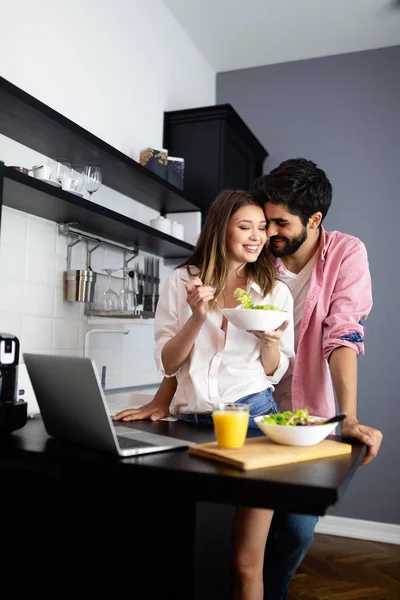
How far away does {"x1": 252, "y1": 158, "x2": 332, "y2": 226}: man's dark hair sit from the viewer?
85.1 inches

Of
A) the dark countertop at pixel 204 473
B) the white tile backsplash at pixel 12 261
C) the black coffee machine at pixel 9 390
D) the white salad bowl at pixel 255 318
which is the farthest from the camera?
the white tile backsplash at pixel 12 261

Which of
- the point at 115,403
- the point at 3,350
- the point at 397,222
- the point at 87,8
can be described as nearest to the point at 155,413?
the point at 3,350

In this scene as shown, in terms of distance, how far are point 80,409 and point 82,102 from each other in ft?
5.80

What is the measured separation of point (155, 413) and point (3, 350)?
21.2 inches

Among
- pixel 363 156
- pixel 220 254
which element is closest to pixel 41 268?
pixel 220 254

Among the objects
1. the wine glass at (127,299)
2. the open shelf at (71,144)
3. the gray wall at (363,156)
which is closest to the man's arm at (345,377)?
the wine glass at (127,299)

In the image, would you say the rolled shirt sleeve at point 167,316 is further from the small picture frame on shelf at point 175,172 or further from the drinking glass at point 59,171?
the small picture frame on shelf at point 175,172

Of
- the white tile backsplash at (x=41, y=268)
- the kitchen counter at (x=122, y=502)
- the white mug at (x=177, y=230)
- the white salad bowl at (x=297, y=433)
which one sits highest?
the white mug at (x=177, y=230)

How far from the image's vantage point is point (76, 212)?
2303 millimetres

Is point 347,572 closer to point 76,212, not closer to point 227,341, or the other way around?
point 227,341

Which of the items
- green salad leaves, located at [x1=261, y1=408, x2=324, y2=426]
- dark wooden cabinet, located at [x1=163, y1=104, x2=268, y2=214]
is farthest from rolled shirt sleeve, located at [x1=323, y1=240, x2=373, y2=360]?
dark wooden cabinet, located at [x1=163, y1=104, x2=268, y2=214]

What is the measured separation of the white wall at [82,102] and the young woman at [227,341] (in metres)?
0.62

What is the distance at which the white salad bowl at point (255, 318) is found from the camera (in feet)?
5.28

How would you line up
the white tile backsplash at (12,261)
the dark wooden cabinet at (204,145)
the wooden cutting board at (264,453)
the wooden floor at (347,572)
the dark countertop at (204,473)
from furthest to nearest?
1. the dark wooden cabinet at (204,145)
2. the wooden floor at (347,572)
3. the white tile backsplash at (12,261)
4. the wooden cutting board at (264,453)
5. the dark countertop at (204,473)
